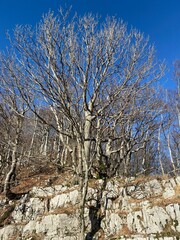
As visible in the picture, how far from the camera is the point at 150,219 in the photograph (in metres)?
6.65

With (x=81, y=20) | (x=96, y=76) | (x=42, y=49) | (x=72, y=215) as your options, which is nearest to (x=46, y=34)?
(x=42, y=49)

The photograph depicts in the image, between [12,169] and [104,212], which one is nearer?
[104,212]

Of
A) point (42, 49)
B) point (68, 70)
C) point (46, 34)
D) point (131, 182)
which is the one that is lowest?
point (131, 182)

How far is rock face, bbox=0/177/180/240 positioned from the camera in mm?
6570

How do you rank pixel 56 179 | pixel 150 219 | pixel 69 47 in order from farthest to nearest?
pixel 56 179
pixel 69 47
pixel 150 219

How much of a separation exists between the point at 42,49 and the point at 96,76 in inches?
102

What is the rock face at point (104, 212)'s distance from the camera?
657cm

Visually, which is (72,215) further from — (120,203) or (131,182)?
(131,182)

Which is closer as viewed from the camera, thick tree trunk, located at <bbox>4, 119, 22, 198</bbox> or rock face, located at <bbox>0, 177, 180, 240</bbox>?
rock face, located at <bbox>0, 177, 180, 240</bbox>

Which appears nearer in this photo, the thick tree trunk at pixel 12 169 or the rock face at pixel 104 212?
the rock face at pixel 104 212

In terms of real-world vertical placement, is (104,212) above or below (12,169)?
below

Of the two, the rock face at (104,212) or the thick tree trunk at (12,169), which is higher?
the thick tree trunk at (12,169)

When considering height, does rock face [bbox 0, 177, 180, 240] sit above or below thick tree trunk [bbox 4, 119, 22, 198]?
below

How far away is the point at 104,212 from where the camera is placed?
24.8 feet
